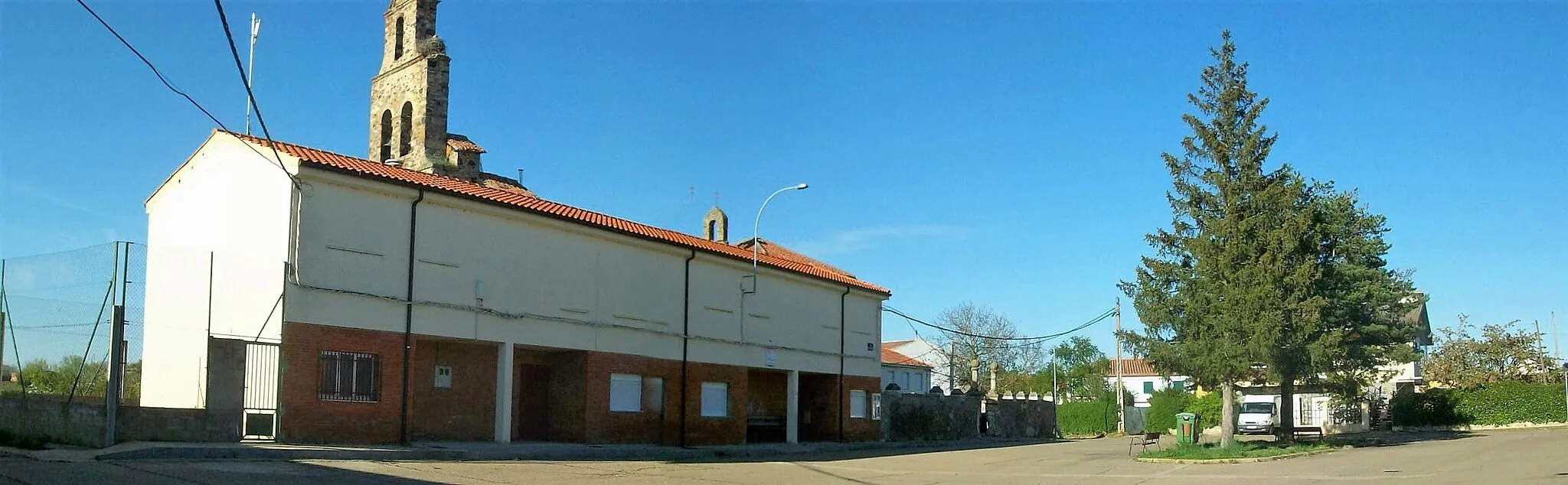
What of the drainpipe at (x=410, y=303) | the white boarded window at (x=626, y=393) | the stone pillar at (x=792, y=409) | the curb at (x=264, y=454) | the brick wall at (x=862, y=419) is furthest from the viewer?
the brick wall at (x=862, y=419)

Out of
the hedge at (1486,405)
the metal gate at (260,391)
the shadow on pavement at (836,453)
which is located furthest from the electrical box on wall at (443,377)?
the hedge at (1486,405)

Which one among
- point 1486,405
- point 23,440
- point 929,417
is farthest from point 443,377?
point 1486,405

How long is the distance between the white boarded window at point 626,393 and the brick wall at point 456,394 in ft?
10.5

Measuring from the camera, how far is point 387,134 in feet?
134

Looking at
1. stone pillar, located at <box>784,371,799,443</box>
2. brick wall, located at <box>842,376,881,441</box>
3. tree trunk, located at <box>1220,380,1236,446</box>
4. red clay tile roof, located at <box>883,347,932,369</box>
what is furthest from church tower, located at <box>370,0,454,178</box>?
red clay tile roof, located at <box>883,347,932,369</box>

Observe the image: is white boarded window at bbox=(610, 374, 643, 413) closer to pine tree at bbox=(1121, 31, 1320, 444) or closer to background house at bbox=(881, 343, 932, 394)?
pine tree at bbox=(1121, 31, 1320, 444)

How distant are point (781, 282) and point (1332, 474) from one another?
661 inches

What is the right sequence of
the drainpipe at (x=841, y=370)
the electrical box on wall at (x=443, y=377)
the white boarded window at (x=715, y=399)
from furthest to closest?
the drainpipe at (x=841, y=370) < the white boarded window at (x=715, y=399) < the electrical box on wall at (x=443, y=377)

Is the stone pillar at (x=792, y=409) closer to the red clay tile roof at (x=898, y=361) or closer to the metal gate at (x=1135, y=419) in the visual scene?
the metal gate at (x=1135, y=419)

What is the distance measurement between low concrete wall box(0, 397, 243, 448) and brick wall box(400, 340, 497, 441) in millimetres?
4554

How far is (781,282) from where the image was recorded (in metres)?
34.9

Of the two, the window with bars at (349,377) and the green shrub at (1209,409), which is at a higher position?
the window with bars at (349,377)

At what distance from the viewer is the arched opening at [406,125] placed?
39.0 meters

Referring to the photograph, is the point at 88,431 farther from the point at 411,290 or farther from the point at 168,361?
the point at 411,290
